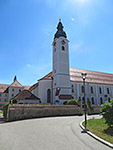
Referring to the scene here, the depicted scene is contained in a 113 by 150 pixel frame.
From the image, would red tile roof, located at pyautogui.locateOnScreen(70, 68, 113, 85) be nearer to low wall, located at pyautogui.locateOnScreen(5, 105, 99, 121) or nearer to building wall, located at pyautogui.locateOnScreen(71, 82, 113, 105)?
building wall, located at pyautogui.locateOnScreen(71, 82, 113, 105)

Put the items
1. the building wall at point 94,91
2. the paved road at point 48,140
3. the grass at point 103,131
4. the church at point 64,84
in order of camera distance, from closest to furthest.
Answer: the paved road at point 48,140 → the grass at point 103,131 → the church at point 64,84 → the building wall at point 94,91

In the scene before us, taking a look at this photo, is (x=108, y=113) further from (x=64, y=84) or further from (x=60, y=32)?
(x=60, y=32)

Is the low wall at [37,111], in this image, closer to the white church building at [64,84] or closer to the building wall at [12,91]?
the white church building at [64,84]

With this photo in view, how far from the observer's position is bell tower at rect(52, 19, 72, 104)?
30.7 meters

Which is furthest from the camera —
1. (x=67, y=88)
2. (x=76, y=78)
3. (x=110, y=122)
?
(x=76, y=78)

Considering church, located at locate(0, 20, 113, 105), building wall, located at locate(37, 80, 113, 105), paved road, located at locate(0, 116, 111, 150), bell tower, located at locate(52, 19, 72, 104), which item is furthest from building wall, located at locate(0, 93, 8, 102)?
paved road, located at locate(0, 116, 111, 150)

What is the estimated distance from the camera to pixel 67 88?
32156 mm

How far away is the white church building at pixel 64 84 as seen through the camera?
3181 centimetres

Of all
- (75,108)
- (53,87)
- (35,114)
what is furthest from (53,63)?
(35,114)

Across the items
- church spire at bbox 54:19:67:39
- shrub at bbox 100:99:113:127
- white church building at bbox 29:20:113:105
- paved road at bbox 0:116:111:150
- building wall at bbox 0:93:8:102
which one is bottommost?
building wall at bbox 0:93:8:102

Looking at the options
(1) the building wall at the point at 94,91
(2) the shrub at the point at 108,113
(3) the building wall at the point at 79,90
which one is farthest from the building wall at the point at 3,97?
(2) the shrub at the point at 108,113

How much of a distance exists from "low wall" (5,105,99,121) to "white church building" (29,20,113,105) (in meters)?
7.05

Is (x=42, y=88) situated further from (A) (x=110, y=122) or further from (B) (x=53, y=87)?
(A) (x=110, y=122)

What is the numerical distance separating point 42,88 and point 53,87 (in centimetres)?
337
